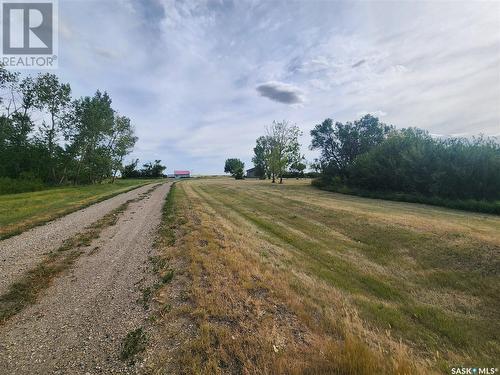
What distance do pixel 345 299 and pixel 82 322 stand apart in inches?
220

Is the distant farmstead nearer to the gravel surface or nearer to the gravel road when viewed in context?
the gravel surface

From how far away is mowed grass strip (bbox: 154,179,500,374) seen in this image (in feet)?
11.9

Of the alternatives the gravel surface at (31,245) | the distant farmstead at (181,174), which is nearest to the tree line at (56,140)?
the gravel surface at (31,245)

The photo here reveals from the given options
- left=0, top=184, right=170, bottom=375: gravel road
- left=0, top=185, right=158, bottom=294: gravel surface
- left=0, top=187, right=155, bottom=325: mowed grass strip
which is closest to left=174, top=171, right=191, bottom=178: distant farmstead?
left=0, top=185, right=158, bottom=294: gravel surface

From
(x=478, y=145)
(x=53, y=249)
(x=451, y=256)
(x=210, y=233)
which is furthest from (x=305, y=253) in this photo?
(x=478, y=145)

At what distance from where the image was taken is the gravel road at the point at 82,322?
11.2 ft

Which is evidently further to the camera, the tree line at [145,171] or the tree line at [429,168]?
the tree line at [145,171]

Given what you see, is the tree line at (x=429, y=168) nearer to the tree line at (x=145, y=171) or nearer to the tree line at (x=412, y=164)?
the tree line at (x=412, y=164)

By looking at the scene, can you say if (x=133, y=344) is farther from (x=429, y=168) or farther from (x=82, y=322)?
(x=429, y=168)

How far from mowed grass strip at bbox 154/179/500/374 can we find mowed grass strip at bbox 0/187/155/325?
133 inches

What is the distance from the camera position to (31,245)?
876cm

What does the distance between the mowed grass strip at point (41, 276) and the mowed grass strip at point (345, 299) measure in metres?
3.39

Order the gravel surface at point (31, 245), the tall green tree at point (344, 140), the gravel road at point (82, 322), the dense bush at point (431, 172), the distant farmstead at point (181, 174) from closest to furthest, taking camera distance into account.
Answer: the gravel road at point (82, 322), the gravel surface at point (31, 245), the dense bush at point (431, 172), the tall green tree at point (344, 140), the distant farmstead at point (181, 174)

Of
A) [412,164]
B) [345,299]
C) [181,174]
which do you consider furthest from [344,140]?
[181,174]
